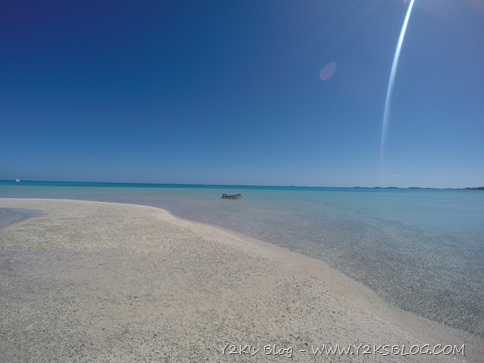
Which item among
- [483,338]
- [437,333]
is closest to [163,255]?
[437,333]

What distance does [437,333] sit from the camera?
480 centimetres

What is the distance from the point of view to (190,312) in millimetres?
4707

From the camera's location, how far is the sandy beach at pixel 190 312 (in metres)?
3.67

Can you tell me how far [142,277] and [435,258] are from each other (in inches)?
489

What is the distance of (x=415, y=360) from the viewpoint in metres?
3.84

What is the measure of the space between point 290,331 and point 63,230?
42.5 feet

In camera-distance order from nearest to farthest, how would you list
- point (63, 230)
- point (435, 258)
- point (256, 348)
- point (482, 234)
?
1. point (256, 348)
2. point (435, 258)
3. point (63, 230)
4. point (482, 234)

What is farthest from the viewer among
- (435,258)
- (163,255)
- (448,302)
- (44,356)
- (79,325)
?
(435,258)

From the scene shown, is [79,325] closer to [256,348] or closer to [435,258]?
[256,348]

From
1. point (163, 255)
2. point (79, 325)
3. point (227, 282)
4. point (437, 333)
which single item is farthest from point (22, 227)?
point (437, 333)

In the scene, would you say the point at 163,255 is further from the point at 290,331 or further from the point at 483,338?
the point at 483,338

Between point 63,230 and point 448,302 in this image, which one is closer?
point 448,302

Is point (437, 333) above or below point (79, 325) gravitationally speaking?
below

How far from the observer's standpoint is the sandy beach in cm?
367
